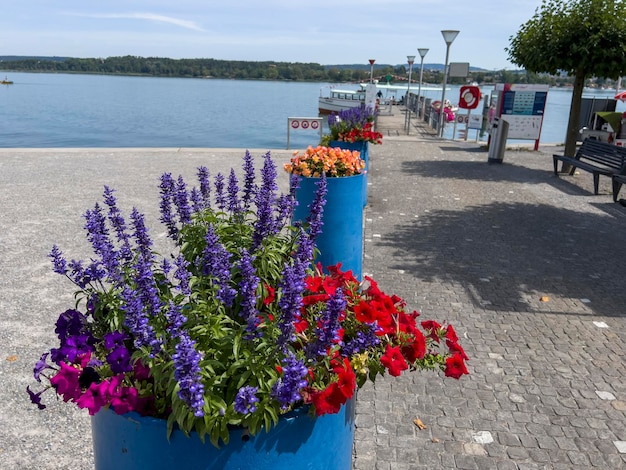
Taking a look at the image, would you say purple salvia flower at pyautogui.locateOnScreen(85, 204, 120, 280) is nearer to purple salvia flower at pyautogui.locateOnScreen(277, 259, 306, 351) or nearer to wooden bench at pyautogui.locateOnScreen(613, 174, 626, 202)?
purple salvia flower at pyautogui.locateOnScreen(277, 259, 306, 351)

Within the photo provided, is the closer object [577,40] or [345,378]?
[345,378]

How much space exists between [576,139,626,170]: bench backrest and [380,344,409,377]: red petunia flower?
31.7 feet

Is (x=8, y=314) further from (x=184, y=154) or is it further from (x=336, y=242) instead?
(x=184, y=154)

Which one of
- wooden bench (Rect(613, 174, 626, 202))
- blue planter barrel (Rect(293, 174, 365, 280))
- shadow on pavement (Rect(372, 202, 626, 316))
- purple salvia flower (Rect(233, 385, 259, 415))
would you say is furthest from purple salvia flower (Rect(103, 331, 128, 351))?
wooden bench (Rect(613, 174, 626, 202))

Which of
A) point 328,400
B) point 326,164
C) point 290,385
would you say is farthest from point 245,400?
point 326,164

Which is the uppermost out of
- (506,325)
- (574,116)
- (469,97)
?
(469,97)

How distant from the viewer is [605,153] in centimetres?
1084

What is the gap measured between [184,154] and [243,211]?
40.7 ft

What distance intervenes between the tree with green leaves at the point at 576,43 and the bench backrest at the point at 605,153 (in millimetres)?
725

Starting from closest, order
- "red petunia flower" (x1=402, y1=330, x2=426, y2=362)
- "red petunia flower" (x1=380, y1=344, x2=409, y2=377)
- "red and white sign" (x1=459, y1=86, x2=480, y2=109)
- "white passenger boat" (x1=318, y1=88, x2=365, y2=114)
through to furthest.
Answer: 1. "red petunia flower" (x1=380, y1=344, x2=409, y2=377)
2. "red petunia flower" (x1=402, y1=330, x2=426, y2=362)
3. "red and white sign" (x1=459, y1=86, x2=480, y2=109)
4. "white passenger boat" (x1=318, y1=88, x2=365, y2=114)

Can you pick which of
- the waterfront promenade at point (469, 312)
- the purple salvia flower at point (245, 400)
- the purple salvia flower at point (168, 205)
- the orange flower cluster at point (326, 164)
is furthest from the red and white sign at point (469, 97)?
the purple salvia flower at point (245, 400)

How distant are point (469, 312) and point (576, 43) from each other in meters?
8.78

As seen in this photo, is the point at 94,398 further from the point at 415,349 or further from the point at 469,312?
the point at 469,312

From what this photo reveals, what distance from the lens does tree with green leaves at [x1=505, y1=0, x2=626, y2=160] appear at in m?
10.6
